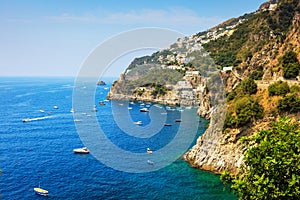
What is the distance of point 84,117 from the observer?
1796 inches

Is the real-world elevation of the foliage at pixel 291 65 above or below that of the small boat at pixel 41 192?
above

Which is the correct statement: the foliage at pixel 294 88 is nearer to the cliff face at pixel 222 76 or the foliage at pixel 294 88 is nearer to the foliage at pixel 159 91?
the cliff face at pixel 222 76

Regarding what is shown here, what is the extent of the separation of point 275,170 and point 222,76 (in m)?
43.1

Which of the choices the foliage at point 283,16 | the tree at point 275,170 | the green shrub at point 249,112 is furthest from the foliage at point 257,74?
the tree at point 275,170

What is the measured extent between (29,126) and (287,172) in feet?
138

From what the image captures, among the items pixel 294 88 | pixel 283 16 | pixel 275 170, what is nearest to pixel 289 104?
pixel 294 88

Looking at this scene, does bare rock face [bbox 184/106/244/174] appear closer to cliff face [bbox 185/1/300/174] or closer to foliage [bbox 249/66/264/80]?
cliff face [bbox 185/1/300/174]

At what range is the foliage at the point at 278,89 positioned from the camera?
A: 2453 cm

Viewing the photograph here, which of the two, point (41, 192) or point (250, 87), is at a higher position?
point (250, 87)

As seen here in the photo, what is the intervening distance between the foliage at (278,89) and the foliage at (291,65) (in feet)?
8.80

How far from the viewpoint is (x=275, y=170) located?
9.77m

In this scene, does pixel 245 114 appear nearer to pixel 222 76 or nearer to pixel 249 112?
pixel 249 112

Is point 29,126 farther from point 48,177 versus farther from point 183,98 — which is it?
point 183,98


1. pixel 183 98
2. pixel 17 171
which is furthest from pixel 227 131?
pixel 183 98
